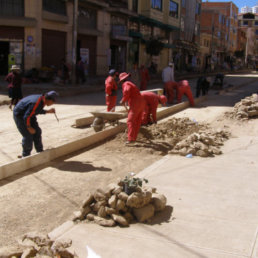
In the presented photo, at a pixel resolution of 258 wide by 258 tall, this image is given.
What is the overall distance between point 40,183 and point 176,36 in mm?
47839

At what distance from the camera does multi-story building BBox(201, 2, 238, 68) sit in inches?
2790

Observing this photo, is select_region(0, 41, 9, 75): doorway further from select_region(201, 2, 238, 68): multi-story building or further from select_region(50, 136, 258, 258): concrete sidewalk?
select_region(201, 2, 238, 68): multi-story building

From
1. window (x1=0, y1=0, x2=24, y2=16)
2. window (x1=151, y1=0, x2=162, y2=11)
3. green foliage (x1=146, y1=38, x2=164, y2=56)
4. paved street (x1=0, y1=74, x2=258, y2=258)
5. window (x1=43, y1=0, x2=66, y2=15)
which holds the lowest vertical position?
paved street (x1=0, y1=74, x2=258, y2=258)

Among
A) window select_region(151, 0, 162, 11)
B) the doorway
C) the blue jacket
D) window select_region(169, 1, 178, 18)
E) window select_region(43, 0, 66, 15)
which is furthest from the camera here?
window select_region(169, 1, 178, 18)

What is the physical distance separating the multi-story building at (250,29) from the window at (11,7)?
86.1 m

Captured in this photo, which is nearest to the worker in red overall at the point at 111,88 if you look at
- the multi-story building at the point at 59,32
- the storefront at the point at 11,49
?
the multi-story building at the point at 59,32

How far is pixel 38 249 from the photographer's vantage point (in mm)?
3906

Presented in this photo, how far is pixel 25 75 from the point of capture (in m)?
22.9

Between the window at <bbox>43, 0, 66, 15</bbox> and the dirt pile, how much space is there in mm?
16388

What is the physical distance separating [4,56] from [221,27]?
196 feet

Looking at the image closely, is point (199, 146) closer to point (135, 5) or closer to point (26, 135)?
point (26, 135)

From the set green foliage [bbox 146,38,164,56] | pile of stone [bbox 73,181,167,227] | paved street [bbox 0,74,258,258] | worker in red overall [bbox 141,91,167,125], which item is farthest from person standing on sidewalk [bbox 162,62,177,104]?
green foliage [bbox 146,38,164,56]

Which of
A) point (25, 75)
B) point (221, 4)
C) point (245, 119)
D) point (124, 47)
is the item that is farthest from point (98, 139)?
point (221, 4)

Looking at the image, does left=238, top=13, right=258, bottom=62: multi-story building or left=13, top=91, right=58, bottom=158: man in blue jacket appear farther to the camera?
left=238, top=13, right=258, bottom=62: multi-story building
